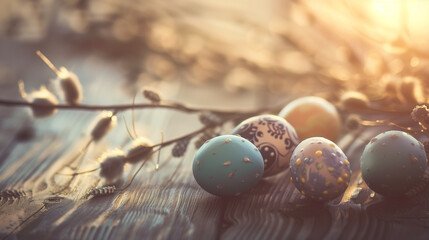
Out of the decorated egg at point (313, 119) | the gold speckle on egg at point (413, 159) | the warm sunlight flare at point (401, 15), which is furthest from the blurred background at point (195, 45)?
the gold speckle on egg at point (413, 159)

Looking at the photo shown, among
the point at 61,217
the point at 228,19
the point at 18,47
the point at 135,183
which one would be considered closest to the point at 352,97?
the point at 135,183

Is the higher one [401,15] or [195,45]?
[401,15]

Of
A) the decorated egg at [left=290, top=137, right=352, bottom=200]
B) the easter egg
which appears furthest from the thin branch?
the decorated egg at [left=290, top=137, right=352, bottom=200]

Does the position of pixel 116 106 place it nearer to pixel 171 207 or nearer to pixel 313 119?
pixel 171 207

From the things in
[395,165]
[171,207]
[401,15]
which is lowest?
[171,207]

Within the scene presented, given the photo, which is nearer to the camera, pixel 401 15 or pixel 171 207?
pixel 171 207

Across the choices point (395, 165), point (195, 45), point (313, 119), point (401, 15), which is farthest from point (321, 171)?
point (195, 45)

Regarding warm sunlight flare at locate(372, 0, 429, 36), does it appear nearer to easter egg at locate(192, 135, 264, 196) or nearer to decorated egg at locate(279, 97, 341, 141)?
decorated egg at locate(279, 97, 341, 141)

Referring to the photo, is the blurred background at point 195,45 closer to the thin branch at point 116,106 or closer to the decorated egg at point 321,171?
the thin branch at point 116,106
